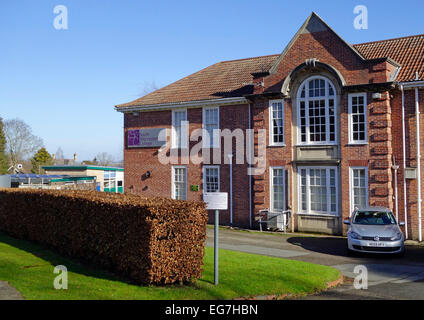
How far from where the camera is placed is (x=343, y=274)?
1230 centimetres

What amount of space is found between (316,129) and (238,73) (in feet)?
24.0

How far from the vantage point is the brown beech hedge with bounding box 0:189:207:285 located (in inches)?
357

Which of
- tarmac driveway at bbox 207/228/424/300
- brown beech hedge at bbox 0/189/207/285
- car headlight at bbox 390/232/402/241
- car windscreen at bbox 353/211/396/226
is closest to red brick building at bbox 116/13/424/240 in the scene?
tarmac driveway at bbox 207/228/424/300

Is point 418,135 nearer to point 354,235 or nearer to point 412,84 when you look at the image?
point 412,84

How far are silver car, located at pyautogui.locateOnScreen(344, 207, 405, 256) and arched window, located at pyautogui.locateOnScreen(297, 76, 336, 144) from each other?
5.45 m

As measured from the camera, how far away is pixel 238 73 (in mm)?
25875

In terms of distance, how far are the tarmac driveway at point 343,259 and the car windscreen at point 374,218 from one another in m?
1.26

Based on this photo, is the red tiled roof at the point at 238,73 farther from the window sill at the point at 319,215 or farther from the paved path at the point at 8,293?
the paved path at the point at 8,293

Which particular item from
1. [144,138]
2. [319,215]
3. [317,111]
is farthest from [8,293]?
[144,138]

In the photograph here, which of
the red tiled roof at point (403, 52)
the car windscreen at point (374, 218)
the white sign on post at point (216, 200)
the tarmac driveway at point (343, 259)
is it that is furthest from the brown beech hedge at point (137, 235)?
the red tiled roof at point (403, 52)

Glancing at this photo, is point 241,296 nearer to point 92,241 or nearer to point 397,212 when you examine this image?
point 92,241

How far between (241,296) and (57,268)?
4.62 meters
